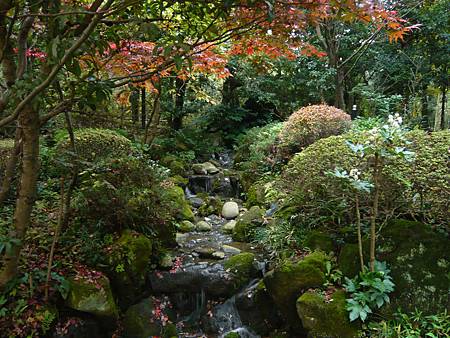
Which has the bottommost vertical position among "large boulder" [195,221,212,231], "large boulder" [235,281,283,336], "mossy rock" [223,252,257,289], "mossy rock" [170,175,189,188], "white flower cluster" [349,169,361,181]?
"large boulder" [235,281,283,336]

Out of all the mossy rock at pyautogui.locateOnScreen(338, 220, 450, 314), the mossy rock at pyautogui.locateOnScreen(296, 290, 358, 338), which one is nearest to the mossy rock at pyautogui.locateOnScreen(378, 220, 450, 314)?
the mossy rock at pyautogui.locateOnScreen(338, 220, 450, 314)

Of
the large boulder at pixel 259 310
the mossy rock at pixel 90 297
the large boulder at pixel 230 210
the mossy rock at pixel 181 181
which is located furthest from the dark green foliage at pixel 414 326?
the mossy rock at pixel 181 181

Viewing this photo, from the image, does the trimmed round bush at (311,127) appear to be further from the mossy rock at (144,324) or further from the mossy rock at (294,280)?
the mossy rock at (144,324)

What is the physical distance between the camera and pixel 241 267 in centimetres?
496

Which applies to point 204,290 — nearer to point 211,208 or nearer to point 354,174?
point 354,174

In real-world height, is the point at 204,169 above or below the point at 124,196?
below

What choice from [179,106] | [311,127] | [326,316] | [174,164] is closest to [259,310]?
[326,316]

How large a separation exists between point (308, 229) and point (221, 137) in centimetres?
764

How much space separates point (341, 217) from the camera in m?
4.50

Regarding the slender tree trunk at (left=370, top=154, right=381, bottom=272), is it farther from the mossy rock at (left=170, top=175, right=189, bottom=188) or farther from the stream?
the mossy rock at (left=170, top=175, right=189, bottom=188)

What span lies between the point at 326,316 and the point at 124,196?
9.20 feet

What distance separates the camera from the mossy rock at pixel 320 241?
4.36 m

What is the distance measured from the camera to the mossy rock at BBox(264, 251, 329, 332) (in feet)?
13.0

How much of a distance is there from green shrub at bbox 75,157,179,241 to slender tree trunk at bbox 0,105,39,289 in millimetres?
1091
